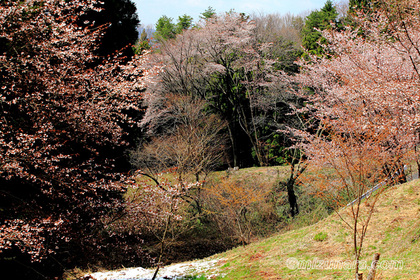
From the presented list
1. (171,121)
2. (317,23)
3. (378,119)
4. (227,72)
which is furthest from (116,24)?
(317,23)

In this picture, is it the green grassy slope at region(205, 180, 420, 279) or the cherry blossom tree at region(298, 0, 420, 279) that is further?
the green grassy slope at region(205, 180, 420, 279)

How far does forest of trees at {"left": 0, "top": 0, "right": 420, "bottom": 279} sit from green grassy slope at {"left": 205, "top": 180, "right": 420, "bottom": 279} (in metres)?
0.86

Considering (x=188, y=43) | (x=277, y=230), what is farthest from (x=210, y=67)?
(x=277, y=230)

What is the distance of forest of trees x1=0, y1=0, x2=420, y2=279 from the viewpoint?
16.4 feet

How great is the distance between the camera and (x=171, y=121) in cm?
2236

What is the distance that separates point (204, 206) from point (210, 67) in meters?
11.6

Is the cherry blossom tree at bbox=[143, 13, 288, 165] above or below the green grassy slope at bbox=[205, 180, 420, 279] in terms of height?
above

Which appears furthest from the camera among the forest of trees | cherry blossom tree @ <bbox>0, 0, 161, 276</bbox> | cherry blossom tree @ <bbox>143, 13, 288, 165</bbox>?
cherry blossom tree @ <bbox>143, 13, 288, 165</bbox>

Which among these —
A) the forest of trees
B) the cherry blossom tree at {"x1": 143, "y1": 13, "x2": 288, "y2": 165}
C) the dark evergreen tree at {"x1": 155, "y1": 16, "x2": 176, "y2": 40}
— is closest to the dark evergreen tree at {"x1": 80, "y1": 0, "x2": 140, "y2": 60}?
the forest of trees

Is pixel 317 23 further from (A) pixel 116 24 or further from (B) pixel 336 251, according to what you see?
(B) pixel 336 251

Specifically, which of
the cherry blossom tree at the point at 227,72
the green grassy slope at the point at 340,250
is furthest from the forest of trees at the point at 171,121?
the green grassy slope at the point at 340,250

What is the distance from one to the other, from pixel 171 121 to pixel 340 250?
17.2m

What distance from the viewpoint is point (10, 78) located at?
Answer: 5.05 metres

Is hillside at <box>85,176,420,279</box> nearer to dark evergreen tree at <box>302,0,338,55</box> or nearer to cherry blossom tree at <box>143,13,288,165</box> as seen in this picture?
cherry blossom tree at <box>143,13,288,165</box>
